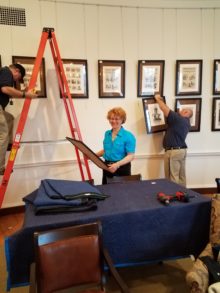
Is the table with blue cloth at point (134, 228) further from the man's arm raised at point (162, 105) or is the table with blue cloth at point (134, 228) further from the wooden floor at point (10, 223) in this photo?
the man's arm raised at point (162, 105)

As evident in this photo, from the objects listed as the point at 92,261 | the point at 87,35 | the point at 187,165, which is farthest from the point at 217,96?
the point at 92,261

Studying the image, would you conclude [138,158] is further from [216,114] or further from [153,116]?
[216,114]

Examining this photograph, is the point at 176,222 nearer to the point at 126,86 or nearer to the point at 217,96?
the point at 126,86

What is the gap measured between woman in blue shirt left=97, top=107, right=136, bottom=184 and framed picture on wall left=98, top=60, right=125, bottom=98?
1128 millimetres

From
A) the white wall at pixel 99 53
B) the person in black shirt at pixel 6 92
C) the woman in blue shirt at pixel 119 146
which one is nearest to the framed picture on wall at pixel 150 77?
the white wall at pixel 99 53

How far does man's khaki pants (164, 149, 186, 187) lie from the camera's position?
11.7 feet

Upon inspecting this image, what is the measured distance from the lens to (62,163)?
3.55 metres

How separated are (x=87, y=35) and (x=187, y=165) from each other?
8.15 ft

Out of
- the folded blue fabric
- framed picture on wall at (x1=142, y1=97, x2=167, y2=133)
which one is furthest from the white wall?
the folded blue fabric

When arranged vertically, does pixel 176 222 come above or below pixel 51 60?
below

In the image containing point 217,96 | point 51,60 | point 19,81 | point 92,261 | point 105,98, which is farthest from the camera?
point 217,96

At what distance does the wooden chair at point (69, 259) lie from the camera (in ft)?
4.02

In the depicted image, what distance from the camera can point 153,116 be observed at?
3.70 meters

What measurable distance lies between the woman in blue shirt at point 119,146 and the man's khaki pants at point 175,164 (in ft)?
3.88
